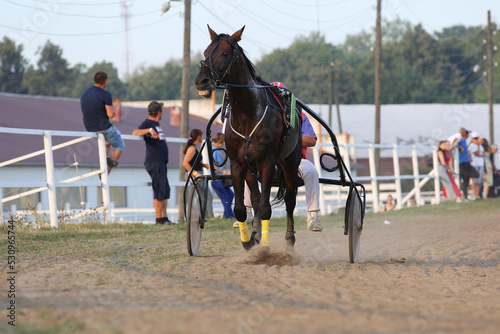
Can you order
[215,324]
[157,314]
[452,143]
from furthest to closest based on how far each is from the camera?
[452,143] → [157,314] → [215,324]

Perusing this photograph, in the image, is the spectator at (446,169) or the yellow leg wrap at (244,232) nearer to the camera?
the yellow leg wrap at (244,232)

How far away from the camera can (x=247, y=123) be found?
21.5 ft

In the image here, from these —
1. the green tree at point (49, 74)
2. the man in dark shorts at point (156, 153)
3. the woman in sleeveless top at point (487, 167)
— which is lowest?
the woman in sleeveless top at point (487, 167)

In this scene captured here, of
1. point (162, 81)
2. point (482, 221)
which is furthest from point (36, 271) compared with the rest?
point (162, 81)

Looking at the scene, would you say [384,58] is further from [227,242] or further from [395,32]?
[227,242]

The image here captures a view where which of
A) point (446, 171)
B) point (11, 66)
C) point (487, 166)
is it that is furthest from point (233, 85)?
point (11, 66)

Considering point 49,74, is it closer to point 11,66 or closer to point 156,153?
point 11,66

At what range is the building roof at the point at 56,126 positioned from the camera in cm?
2470

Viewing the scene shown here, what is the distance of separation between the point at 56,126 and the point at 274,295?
26.9 meters

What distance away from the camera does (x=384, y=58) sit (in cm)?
8169

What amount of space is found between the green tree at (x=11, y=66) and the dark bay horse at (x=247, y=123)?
5774 centimetres

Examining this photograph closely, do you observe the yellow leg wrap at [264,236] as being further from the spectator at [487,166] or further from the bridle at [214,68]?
the spectator at [487,166]

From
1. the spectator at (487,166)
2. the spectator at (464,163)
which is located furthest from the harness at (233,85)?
the spectator at (487,166)

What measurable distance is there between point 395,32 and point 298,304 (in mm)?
93137
